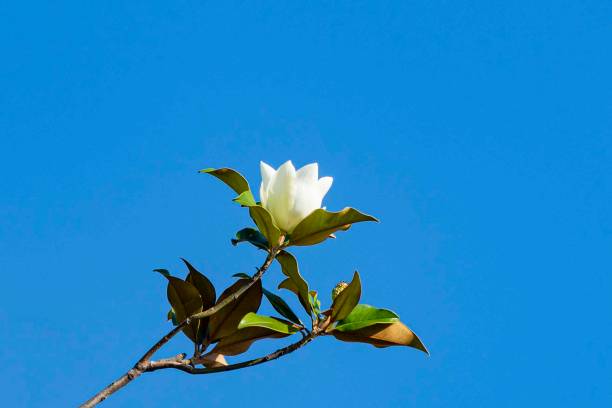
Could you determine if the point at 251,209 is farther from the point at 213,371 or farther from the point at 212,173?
the point at 213,371

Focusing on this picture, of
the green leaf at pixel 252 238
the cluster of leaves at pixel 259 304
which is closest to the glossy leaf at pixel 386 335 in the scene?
the cluster of leaves at pixel 259 304

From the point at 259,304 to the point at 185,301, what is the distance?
138mm

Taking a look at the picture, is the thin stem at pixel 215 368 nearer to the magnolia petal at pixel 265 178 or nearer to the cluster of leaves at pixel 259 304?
the cluster of leaves at pixel 259 304

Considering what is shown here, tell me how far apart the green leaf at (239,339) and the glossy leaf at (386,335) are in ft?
0.42

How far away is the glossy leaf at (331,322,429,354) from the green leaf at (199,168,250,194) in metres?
0.32

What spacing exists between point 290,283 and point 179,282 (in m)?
0.23

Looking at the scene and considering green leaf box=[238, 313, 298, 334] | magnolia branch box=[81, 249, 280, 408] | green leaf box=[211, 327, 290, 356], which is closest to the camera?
magnolia branch box=[81, 249, 280, 408]

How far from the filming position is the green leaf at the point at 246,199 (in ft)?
Result: 4.71

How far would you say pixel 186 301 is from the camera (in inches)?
59.7

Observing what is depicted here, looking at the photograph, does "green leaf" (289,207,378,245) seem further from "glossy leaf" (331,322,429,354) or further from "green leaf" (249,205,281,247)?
"glossy leaf" (331,322,429,354)

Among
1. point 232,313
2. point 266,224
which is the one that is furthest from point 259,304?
point 266,224

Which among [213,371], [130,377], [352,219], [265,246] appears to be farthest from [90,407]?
[352,219]

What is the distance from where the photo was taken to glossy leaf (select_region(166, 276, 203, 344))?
1.50 m

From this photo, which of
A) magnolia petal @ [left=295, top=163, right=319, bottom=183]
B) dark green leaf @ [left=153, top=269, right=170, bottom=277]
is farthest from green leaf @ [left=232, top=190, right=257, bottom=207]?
dark green leaf @ [left=153, top=269, right=170, bottom=277]
